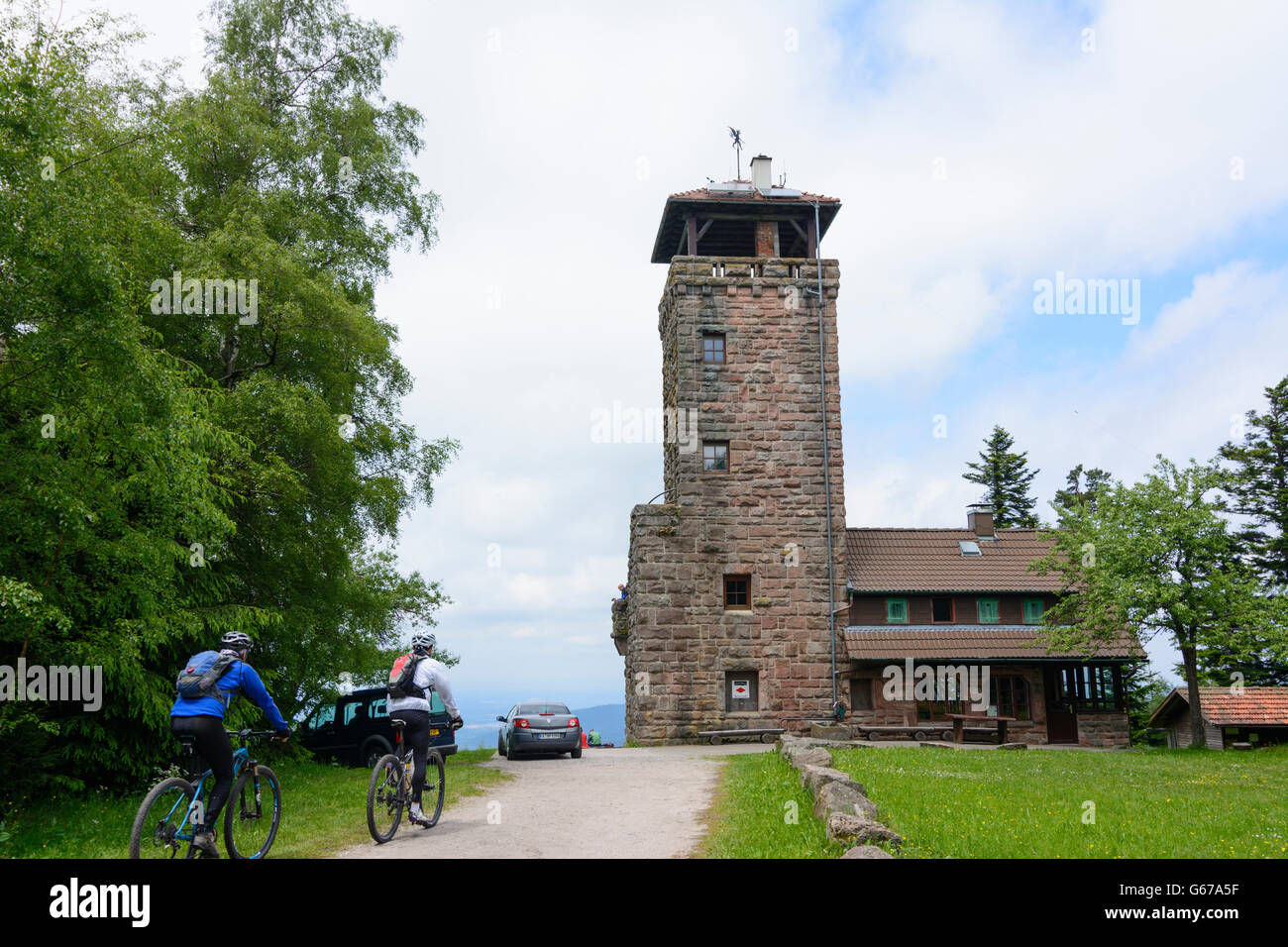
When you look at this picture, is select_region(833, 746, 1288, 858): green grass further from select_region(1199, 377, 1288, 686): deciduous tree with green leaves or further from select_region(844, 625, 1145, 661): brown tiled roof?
select_region(1199, 377, 1288, 686): deciduous tree with green leaves

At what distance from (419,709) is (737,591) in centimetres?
1744

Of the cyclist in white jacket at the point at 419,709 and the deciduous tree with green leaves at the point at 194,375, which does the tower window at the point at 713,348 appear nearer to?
the deciduous tree with green leaves at the point at 194,375

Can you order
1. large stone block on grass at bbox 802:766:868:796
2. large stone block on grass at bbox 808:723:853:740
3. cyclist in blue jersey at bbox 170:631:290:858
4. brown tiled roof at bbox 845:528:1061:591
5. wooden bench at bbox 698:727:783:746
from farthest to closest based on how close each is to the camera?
brown tiled roof at bbox 845:528:1061:591, wooden bench at bbox 698:727:783:746, large stone block on grass at bbox 808:723:853:740, large stone block on grass at bbox 802:766:868:796, cyclist in blue jersey at bbox 170:631:290:858

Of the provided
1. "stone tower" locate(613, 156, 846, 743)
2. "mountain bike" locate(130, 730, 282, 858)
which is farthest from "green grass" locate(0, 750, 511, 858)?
"stone tower" locate(613, 156, 846, 743)

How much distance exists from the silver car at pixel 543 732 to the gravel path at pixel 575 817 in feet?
6.27

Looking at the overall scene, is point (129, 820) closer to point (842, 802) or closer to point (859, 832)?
point (842, 802)

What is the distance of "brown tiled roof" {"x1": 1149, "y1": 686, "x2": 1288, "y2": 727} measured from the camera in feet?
97.6

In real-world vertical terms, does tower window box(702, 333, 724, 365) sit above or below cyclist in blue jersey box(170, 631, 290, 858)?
above

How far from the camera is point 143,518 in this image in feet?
38.2

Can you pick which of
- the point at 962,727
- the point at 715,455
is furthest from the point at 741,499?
the point at 962,727

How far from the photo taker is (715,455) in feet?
86.9

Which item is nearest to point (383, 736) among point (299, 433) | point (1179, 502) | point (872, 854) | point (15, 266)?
point (299, 433)

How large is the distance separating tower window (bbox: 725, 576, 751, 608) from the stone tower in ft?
0.13

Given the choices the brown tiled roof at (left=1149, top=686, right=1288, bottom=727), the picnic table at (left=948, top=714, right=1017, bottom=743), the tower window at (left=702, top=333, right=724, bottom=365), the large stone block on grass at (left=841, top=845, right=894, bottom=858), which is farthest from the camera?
the brown tiled roof at (left=1149, top=686, right=1288, bottom=727)
